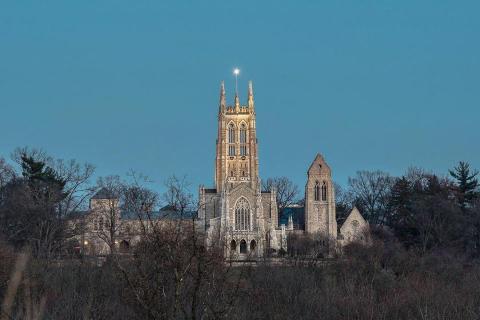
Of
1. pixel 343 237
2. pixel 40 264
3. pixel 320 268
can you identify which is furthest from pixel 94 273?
pixel 343 237

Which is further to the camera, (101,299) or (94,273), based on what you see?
(94,273)

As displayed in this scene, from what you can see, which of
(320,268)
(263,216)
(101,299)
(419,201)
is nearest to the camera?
(101,299)

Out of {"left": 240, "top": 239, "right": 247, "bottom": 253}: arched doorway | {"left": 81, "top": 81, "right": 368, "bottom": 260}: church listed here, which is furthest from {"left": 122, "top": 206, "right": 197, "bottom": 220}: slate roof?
{"left": 240, "top": 239, "right": 247, "bottom": 253}: arched doorway

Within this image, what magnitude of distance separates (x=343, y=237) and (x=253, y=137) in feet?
67.7

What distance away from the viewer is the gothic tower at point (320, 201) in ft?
229

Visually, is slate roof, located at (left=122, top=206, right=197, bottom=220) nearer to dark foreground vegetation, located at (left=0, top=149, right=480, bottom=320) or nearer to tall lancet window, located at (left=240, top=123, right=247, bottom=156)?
dark foreground vegetation, located at (left=0, top=149, right=480, bottom=320)

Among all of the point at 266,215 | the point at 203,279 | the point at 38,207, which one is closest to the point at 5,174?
the point at 38,207

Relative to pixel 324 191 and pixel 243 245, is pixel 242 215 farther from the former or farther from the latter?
pixel 324 191

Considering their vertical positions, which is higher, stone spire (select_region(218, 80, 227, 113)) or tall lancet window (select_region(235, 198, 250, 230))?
stone spire (select_region(218, 80, 227, 113))

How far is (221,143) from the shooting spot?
83000 mm

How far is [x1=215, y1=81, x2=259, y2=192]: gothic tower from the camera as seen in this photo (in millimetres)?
81750

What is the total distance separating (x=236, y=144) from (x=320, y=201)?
1636cm

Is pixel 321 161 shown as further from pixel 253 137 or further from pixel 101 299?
pixel 101 299

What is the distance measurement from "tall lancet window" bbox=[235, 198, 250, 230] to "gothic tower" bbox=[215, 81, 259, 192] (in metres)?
8.72
